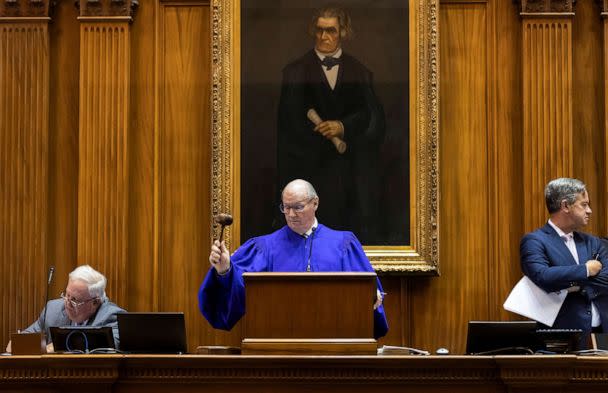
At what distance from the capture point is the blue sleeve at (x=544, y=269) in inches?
245

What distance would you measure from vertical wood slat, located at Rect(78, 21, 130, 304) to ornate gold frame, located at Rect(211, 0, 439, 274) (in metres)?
0.64

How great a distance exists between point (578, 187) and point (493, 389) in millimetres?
2247

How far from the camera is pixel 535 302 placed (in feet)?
21.2

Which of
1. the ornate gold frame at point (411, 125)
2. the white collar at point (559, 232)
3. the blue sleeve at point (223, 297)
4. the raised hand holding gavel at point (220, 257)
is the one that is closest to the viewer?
the raised hand holding gavel at point (220, 257)

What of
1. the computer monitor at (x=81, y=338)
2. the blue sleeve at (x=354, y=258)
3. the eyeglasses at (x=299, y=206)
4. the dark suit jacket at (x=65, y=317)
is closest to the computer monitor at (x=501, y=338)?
the blue sleeve at (x=354, y=258)

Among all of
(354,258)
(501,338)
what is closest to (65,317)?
(354,258)

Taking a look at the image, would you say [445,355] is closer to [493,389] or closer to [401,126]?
[493,389]

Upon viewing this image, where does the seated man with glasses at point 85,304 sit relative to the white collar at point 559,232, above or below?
below

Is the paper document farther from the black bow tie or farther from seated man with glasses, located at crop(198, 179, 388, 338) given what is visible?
the black bow tie

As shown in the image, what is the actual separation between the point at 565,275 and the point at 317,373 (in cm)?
219

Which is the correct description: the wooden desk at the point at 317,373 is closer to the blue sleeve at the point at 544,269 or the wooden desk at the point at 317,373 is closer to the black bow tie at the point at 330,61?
the blue sleeve at the point at 544,269

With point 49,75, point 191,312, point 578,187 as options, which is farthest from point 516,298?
point 49,75

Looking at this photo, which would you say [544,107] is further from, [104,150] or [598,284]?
[104,150]

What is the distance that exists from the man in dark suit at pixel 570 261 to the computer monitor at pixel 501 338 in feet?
4.36
